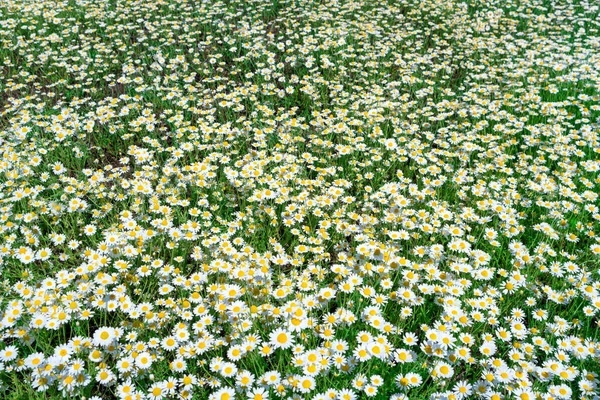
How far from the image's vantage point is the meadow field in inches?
114

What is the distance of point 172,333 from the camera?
3123 mm

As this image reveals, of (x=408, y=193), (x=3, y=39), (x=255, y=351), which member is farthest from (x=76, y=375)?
(x=3, y=39)

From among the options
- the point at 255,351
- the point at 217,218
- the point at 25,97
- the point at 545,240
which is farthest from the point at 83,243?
the point at 545,240

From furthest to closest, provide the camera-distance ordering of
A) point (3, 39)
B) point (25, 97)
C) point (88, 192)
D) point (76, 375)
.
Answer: point (3, 39) → point (25, 97) → point (88, 192) → point (76, 375)

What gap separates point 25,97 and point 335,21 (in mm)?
5144

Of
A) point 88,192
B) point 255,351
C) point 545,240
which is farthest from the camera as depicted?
point 88,192

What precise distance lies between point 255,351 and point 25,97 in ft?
16.4

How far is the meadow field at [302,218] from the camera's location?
2.90m

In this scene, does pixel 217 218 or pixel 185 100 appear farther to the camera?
pixel 185 100

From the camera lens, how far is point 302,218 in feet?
13.6

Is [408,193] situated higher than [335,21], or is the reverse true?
[335,21]

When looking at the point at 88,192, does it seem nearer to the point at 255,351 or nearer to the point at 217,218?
the point at 217,218

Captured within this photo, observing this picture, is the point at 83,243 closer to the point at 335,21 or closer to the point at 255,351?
the point at 255,351

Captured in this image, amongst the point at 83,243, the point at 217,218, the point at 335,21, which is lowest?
the point at 83,243
